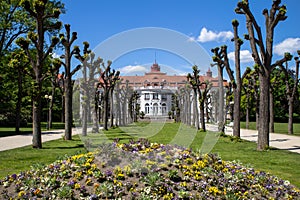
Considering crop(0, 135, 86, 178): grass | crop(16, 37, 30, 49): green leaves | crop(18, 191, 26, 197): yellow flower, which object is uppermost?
crop(16, 37, 30, 49): green leaves

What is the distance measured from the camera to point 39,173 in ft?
19.3

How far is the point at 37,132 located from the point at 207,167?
28.6 feet

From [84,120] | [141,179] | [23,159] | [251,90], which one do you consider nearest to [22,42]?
[23,159]

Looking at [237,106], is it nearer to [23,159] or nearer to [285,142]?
[285,142]

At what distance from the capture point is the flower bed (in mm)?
4973

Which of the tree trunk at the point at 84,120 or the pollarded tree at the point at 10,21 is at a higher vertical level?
the pollarded tree at the point at 10,21

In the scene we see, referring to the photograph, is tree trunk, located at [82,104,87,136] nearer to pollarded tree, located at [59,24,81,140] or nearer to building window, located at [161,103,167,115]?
pollarded tree, located at [59,24,81,140]

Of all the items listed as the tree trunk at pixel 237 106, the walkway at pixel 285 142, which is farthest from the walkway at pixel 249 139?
the tree trunk at pixel 237 106

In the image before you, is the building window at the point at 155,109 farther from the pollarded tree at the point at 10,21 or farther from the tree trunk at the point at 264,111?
the tree trunk at the point at 264,111

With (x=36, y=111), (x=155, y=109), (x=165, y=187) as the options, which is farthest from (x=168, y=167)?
(x=155, y=109)

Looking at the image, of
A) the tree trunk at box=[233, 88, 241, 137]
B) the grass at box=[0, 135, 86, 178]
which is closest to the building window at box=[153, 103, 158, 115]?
the tree trunk at box=[233, 88, 241, 137]

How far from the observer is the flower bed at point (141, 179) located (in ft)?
16.3

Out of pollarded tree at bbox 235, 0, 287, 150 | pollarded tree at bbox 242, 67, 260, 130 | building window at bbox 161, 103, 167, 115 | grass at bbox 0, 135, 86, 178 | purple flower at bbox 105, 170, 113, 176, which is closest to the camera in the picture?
purple flower at bbox 105, 170, 113, 176

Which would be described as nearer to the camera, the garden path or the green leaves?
the green leaves
